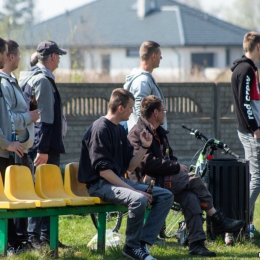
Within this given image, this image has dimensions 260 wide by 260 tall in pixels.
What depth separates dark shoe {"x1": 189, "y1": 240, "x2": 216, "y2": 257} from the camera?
6.51 meters

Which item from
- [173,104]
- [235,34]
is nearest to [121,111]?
[173,104]

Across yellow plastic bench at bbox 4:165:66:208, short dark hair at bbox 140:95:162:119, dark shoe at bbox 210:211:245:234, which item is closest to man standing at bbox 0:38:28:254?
yellow plastic bench at bbox 4:165:66:208

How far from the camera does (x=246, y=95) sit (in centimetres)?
753

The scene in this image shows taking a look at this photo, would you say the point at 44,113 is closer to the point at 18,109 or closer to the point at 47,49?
the point at 18,109

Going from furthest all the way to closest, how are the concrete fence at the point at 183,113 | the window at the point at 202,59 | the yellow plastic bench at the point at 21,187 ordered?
1. the window at the point at 202,59
2. the concrete fence at the point at 183,113
3. the yellow plastic bench at the point at 21,187

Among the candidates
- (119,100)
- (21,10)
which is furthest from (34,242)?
(21,10)

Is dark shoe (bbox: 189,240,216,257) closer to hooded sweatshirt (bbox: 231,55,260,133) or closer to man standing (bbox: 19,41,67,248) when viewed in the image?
man standing (bbox: 19,41,67,248)

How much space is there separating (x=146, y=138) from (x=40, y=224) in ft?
4.74

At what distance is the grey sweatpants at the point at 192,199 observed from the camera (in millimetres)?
6656

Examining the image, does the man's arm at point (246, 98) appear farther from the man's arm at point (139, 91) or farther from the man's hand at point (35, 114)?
the man's hand at point (35, 114)

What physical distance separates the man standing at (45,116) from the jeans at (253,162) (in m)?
2.14

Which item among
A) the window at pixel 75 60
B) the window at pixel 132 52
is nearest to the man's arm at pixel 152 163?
the window at pixel 75 60

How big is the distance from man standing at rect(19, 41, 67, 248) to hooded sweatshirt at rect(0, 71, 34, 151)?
0.42m

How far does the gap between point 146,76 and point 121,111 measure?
58.0 inches
